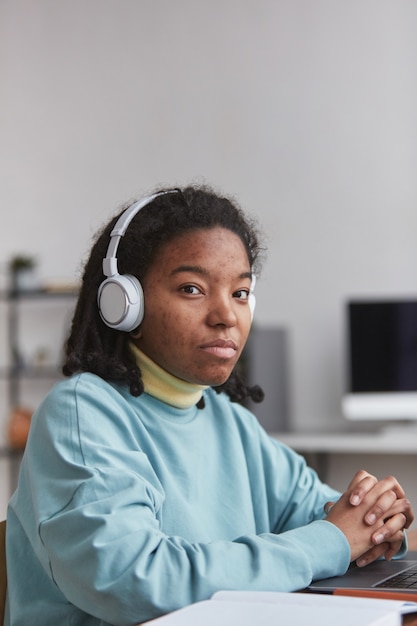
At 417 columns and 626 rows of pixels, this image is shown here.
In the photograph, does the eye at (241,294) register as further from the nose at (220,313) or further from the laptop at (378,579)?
the laptop at (378,579)

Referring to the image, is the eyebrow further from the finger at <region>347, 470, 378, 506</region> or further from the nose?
the finger at <region>347, 470, 378, 506</region>

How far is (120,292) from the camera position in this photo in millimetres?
1111

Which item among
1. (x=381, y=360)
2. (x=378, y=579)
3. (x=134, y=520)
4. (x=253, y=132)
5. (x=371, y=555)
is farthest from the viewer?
(x=253, y=132)

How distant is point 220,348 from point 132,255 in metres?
0.17

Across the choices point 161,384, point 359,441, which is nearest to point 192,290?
point 161,384

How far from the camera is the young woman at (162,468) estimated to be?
0.89 m

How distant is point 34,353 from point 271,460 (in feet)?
11.2

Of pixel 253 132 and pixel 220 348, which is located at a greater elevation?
pixel 253 132

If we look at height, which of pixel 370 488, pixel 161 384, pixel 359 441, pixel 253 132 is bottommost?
pixel 359 441

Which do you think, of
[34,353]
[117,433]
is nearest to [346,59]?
[34,353]

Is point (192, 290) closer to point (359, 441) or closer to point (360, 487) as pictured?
point (360, 487)

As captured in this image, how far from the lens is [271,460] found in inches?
53.4

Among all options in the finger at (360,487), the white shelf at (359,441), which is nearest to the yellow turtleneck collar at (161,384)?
the finger at (360,487)

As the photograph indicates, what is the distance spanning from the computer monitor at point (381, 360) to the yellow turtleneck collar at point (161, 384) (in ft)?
8.95
